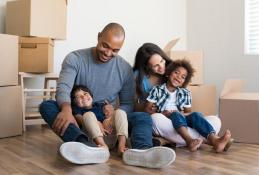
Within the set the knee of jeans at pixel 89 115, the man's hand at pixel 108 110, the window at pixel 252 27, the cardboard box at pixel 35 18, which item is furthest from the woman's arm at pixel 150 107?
the window at pixel 252 27

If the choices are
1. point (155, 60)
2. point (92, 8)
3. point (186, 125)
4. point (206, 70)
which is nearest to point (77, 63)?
point (155, 60)

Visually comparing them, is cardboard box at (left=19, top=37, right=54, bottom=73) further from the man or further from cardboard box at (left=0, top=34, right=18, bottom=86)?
the man

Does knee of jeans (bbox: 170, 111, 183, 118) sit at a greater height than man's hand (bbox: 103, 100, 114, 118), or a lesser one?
lesser

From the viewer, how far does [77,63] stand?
1.62m

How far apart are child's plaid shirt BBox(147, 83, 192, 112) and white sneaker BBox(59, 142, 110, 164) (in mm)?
493

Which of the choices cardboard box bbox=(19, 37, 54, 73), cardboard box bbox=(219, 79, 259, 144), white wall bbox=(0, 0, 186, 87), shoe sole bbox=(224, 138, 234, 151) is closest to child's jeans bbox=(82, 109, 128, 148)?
shoe sole bbox=(224, 138, 234, 151)

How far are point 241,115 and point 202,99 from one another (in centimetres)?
36

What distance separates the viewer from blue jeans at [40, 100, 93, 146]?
54.7 inches

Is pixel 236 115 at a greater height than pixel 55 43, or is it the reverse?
pixel 55 43

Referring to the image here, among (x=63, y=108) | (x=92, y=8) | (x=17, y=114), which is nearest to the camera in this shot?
(x=63, y=108)

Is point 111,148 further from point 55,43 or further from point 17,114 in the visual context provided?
point 55,43

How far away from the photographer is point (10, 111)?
2.06 meters

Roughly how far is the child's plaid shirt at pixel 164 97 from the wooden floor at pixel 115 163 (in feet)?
0.79

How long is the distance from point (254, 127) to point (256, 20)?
120 centimetres
